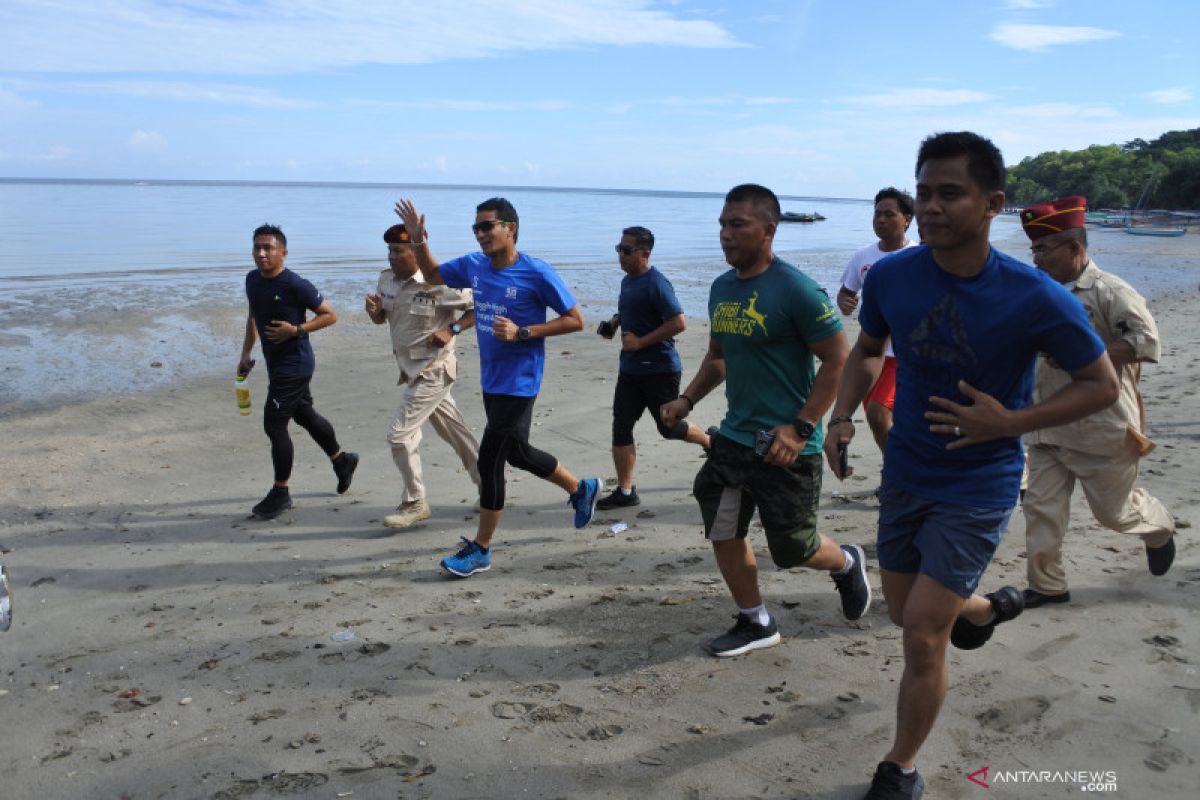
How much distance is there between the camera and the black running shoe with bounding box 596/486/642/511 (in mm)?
6703

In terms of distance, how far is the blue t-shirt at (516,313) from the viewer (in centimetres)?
548

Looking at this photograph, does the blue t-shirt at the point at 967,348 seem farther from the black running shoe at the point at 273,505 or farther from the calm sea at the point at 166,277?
the calm sea at the point at 166,277

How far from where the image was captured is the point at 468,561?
5375 millimetres

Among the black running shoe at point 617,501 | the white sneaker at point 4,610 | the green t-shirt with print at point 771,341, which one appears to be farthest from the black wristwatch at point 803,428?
the black running shoe at point 617,501

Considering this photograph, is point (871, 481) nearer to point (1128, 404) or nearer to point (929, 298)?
point (1128, 404)

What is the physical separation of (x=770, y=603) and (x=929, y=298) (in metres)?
2.31

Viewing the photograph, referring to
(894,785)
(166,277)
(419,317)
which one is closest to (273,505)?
(419,317)

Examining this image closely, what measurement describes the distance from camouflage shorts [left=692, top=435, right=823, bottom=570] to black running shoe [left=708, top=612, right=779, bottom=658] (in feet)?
1.35

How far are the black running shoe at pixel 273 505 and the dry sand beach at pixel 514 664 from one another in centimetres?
9

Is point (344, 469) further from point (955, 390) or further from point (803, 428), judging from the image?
point (955, 390)

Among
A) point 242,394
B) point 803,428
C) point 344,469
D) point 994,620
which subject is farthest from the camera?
point 242,394

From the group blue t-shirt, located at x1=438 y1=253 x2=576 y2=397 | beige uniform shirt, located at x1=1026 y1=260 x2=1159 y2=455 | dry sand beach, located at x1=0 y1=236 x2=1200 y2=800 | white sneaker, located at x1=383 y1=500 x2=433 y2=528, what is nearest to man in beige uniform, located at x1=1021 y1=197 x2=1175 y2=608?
beige uniform shirt, located at x1=1026 y1=260 x2=1159 y2=455

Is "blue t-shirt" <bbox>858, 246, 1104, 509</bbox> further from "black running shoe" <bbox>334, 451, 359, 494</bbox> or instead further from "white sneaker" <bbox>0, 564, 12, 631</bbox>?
"black running shoe" <bbox>334, 451, 359, 494</bbox>

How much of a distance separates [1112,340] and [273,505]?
17.9 feet
